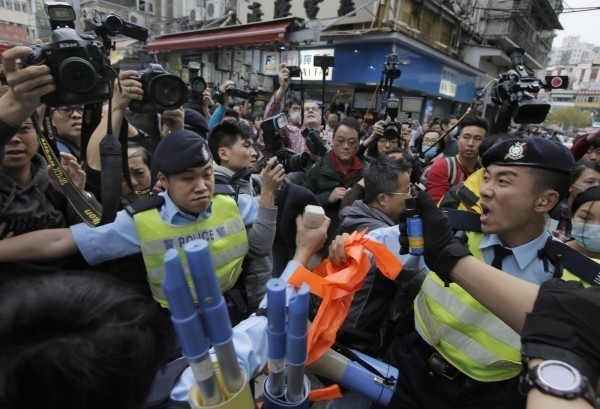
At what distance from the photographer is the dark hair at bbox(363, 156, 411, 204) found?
222cm

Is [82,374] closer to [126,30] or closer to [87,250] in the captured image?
[87,250]

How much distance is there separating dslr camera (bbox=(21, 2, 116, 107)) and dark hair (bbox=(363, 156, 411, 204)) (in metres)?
1.61

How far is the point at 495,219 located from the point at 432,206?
0.38m

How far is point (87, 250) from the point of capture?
1.51 meters

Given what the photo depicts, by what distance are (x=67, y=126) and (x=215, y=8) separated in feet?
59.6

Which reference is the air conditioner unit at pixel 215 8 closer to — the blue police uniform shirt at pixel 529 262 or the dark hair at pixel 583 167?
the dark hair at pixel 583 167

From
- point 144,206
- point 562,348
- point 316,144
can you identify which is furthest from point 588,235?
point 144,206

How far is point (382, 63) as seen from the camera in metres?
10.6

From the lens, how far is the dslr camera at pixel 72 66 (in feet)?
4.15

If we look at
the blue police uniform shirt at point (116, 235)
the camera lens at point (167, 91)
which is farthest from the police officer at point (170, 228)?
the camera lens at point (167, 91)

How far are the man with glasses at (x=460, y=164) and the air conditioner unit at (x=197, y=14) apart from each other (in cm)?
1883

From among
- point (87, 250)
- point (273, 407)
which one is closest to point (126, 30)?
point (87, 250)

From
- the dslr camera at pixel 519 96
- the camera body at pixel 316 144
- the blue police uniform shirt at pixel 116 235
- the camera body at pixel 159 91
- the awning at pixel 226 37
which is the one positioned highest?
the awning at pixel 226 37

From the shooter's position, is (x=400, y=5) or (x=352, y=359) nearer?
(x=352, y=359)
